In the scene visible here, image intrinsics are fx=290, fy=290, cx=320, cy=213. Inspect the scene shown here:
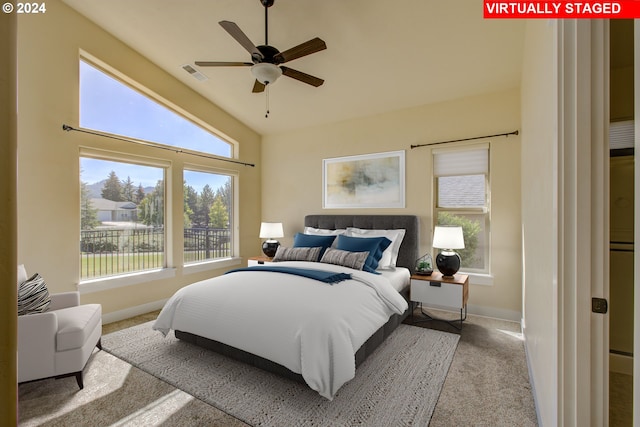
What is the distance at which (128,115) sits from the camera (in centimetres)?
377

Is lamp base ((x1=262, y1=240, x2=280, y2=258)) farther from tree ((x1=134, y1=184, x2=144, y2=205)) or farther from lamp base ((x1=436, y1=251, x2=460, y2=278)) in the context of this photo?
lamp base ((x1=436, y1=251, x2=460, y2=278))

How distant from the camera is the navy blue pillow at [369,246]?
11.4 ft

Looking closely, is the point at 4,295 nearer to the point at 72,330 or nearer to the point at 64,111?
the point at 72,330

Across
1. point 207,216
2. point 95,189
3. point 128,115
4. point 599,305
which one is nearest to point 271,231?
point 207,216

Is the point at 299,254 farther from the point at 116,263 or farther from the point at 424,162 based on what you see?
the point at 116,263

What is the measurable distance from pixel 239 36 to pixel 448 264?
3.08 m

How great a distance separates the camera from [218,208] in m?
4.94

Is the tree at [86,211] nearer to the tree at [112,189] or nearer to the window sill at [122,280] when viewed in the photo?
the tree at [112,189]

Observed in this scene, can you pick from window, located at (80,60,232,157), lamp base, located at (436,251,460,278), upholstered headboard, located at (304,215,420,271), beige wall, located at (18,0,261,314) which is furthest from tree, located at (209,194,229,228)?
lamp base, located at (436,251,460,278)

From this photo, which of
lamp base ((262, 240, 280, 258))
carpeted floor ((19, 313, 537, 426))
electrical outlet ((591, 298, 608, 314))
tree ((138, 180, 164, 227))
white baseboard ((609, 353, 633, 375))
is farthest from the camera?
lamp base ((262, 240, 280, 258))

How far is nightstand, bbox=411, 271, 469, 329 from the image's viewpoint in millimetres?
3162

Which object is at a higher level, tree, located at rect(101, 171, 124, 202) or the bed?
tree, located at rect(101, 171, 124, 202)

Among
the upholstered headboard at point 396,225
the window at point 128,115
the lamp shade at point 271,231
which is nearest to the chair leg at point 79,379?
the window at point 128,115

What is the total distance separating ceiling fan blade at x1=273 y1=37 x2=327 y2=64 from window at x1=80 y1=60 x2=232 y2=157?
2452 mm
